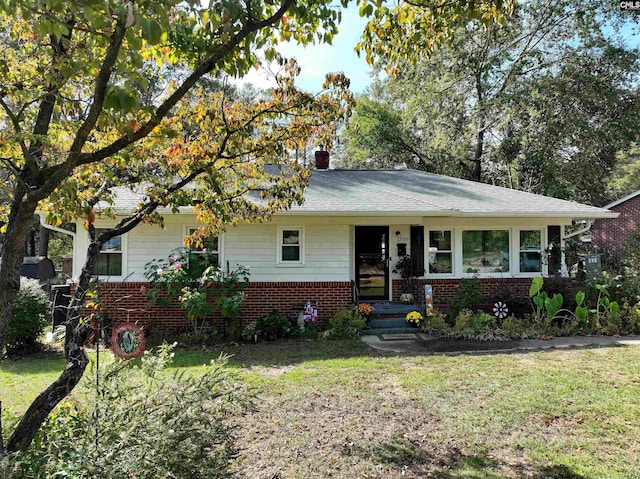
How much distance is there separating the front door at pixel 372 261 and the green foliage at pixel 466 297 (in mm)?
1908

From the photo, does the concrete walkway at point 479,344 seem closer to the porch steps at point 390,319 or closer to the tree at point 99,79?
the porch steps at point 390,319

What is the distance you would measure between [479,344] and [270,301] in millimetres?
4698

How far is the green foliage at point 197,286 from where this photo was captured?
9023 mm

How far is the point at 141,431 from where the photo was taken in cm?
275

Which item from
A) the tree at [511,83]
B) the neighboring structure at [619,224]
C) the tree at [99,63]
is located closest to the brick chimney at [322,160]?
the tree at [511,83]

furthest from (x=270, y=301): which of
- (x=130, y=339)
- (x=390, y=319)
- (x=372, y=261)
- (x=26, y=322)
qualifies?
(x=26, y=322)

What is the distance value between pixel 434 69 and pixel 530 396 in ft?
59.6

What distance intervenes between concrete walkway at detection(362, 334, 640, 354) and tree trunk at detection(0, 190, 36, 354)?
6435 mm

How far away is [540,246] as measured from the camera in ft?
38.3

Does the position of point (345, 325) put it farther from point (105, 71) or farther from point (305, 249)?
point (105, 71)

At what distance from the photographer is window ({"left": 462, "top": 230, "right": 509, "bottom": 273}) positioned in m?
11.6

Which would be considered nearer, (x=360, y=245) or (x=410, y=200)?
(x=410, y=200)

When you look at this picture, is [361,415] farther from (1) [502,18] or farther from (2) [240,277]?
(2) [240,277]

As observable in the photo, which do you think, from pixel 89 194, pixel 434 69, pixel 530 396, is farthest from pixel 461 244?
pixel 434 69
